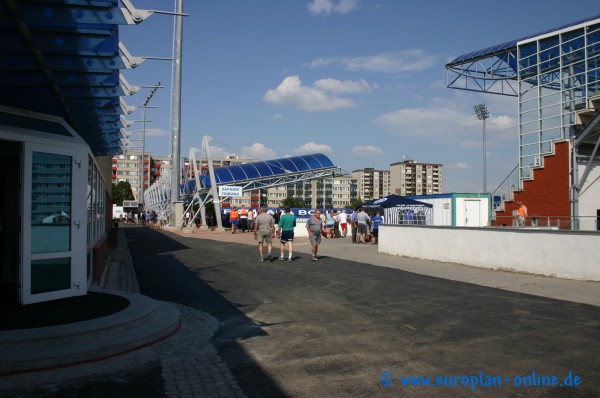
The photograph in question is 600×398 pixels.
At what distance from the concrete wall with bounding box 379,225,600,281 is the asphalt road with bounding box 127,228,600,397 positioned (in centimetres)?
250

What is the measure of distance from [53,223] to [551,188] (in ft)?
63.0

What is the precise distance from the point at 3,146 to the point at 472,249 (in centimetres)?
1133

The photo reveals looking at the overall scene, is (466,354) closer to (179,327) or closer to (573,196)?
(179,327)

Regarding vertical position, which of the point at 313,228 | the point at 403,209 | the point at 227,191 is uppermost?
the point at 227,191

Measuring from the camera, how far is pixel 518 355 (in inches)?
220

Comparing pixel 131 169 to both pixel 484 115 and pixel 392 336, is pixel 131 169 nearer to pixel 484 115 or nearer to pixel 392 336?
pixel 484 115

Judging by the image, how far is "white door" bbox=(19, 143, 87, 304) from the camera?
7.30 meters

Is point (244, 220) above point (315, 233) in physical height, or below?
above

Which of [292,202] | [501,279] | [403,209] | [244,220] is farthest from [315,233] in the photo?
[292,202]

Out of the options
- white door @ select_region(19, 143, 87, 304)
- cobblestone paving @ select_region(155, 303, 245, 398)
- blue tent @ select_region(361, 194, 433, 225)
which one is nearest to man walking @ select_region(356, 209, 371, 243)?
blue tent @ select_region(361, 194, 433, 225)

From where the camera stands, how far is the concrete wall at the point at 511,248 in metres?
11.3

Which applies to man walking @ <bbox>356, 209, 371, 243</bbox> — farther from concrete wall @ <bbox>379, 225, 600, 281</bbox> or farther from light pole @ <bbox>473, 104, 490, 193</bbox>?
light pole @ <bbox>473, 104, 490, 193</bbox>

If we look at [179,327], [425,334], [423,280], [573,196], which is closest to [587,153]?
[573,196]

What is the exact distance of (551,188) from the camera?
2109 centimetres
